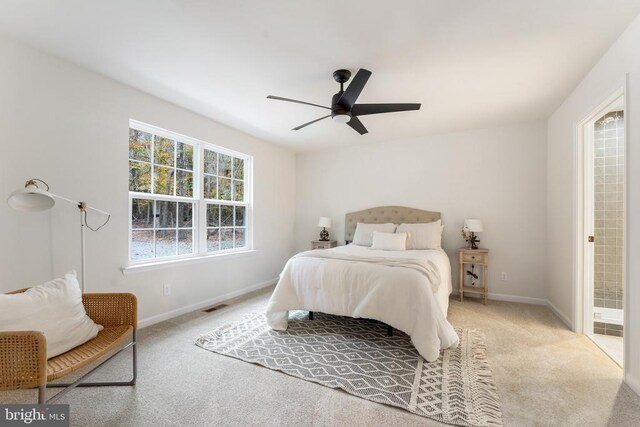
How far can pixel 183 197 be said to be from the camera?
359 cm

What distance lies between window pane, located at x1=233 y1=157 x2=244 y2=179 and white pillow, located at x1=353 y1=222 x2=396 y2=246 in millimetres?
2017

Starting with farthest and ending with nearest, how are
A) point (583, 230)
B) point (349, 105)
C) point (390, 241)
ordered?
point (390, 241), point (583, 230), point (349, 105)

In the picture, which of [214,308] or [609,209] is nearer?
[609,209]

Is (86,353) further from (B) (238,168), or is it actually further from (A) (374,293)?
(B) (238,168)

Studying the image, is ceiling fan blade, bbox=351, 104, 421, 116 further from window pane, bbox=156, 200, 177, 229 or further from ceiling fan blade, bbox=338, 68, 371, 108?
window pane, bbox=156, 200, 177, 229

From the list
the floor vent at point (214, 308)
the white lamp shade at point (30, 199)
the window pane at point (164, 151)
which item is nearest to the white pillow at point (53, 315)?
the white lamp shade at point (30, 199)

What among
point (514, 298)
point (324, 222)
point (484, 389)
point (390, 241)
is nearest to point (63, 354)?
point (484, 389)

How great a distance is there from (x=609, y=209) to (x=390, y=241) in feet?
7.48

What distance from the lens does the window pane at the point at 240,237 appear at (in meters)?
4.45

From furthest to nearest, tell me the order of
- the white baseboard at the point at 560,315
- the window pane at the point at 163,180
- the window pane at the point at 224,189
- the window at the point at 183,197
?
1. the window pane at the point at 224,189
2. the window pane at the point at 163,180
3. the window at the point at 183,197
4. the white baseboard at the point at 560,315

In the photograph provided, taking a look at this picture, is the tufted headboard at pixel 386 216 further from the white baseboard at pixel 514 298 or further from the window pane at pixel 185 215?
the window pane at pixel 185 215

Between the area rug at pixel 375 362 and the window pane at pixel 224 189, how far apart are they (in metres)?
1.80

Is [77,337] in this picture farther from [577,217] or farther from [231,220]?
[577,217]

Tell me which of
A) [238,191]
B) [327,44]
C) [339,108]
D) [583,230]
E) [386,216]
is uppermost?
[327,44]
